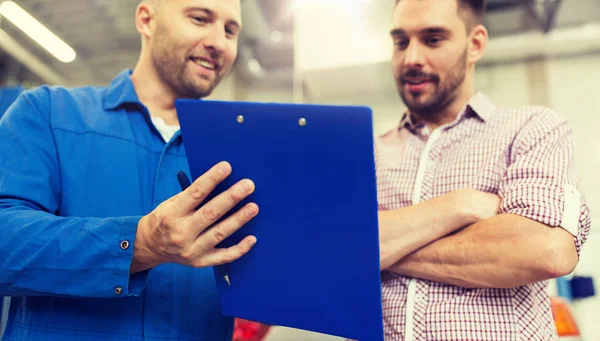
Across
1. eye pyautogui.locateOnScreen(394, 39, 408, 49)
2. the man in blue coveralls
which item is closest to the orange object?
eye pyautogui.locateOnScreen(394, 39, 408, 49)

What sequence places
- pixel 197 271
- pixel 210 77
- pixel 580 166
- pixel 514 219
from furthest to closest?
pixel 580 166 → pixel 210 77 → pixel 197 271 → pixel 514 219

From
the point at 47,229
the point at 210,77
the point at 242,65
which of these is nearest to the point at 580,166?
the point at 242,65

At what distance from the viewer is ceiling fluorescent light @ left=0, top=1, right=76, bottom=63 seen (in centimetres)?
424

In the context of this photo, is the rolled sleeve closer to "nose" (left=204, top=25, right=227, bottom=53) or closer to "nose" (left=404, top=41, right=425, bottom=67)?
"nose" (left=204, top=25, right=227, bottom=53)

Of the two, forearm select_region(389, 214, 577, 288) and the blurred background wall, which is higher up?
the blurred background wall

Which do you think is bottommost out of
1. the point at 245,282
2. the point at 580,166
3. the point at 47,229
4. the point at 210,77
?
the point at 245,282

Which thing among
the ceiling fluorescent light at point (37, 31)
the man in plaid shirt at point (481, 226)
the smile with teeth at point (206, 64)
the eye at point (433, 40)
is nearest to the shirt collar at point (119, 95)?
the smile with teeth at point (206, 64)

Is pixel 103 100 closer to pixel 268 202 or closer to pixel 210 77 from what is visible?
pixel 210 77

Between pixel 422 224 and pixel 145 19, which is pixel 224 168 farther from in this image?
pixel 145 19

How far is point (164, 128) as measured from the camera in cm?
143

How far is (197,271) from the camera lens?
1.23 meters

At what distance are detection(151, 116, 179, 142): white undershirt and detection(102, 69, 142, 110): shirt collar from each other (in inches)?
4.1

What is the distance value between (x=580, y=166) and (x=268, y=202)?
408 cm

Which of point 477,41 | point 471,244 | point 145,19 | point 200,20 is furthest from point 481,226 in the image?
point 145,19
